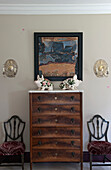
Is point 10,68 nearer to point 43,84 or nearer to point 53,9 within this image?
point 43,84

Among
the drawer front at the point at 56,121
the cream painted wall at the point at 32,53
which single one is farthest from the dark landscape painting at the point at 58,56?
the drawer front at the point at 56,121

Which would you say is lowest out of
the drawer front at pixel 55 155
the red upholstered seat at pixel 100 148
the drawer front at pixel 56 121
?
the drawer front at pixel 55 155

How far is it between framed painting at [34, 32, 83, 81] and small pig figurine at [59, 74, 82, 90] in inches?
8.7

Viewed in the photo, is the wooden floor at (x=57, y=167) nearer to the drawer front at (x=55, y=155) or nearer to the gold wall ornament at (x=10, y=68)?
the drawer front at (x=55, y=155)

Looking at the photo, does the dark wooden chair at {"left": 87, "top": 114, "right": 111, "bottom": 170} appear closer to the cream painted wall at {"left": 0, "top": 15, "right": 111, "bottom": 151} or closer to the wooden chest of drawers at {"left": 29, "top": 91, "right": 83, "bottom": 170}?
the cream painted wall at {"left": 0, "top": 15, "right": 111, "bottom": 151}

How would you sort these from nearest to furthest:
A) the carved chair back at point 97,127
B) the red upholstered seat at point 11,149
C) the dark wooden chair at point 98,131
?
the red upholstered seat at point 11,149, the dark wooden chair at point 98,131, the carved chair back at point 97,127

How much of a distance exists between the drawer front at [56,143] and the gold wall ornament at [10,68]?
1453 mm

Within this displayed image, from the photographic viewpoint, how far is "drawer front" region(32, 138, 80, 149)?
11.2 feet

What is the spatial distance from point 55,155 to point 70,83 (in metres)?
1.39

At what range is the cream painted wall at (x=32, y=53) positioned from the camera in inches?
152

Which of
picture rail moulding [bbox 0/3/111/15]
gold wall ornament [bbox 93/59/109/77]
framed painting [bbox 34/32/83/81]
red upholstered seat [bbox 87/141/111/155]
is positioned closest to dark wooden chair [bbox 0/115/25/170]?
framed painting [bbox 34/32/83/81]

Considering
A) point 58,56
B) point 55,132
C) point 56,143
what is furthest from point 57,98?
point 58,56

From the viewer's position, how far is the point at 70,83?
362 centimetres

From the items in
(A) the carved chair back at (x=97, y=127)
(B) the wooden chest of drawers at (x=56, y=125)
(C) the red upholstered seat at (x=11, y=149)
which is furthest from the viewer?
(A) the carved chair back at (x=97, y=127)
